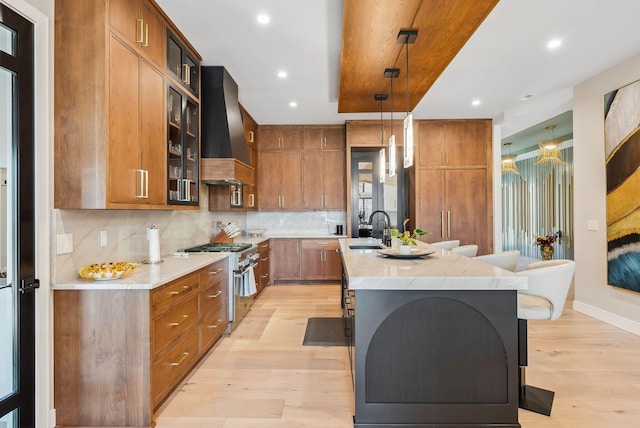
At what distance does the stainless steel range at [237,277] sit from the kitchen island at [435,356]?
2076 mm

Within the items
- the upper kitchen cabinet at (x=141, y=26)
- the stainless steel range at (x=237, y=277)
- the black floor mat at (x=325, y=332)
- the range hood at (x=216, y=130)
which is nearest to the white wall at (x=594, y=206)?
the black floor mat at (x=325, y=332)

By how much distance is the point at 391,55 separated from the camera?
3.22 meters

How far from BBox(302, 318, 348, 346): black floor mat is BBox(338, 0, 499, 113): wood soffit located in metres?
2.63

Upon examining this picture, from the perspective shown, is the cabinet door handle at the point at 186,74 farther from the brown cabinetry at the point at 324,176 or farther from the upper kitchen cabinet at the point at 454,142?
the upper kitchen cabinet at the point at 454,142

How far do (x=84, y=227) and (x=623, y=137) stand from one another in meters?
5.01

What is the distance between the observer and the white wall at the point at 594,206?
3873 millimetres

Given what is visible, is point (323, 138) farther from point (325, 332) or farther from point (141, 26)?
point (141, 26)

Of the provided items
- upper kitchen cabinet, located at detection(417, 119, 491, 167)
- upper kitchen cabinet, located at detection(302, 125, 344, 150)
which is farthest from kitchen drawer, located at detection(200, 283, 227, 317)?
upper kitchen cabinet, located at detection(417, 119, 491, 167)

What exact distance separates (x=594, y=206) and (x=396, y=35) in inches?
127

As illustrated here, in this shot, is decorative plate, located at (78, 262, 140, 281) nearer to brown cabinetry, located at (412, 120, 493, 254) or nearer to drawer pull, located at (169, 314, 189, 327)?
drawer pull, located at (169, 314, 189, 327)

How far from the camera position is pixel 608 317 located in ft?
13.3

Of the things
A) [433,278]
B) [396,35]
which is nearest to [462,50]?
[396,35]

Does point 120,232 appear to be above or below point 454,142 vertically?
below

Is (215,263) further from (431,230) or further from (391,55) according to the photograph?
(431,230)
